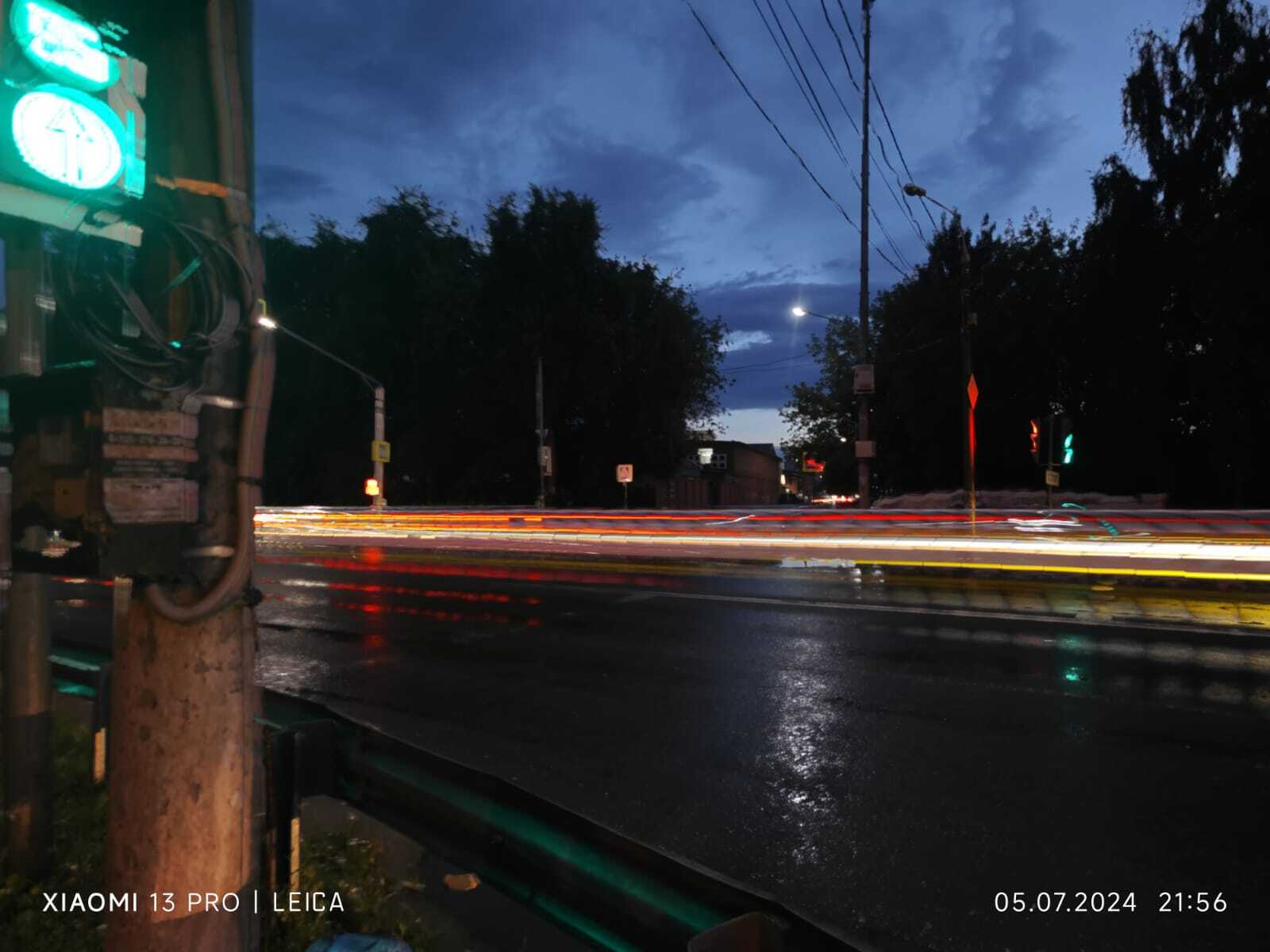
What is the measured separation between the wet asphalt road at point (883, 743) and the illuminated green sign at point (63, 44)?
3.88 metres

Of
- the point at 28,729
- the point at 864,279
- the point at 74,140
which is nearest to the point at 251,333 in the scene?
the point at 74,140

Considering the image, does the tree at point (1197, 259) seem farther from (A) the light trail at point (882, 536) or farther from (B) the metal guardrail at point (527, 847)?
(B) the metal guardrail at point (527, 847)

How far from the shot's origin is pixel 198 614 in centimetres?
206

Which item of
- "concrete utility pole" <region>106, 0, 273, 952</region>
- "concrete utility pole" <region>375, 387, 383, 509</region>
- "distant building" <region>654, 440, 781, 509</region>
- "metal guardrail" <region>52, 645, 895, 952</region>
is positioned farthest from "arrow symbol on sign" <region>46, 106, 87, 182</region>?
"distant building" <region>654, 440, 781, 509</region>

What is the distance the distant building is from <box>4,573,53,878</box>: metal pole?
36.1 meters

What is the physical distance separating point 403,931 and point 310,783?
0.68 metres

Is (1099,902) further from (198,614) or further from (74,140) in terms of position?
(74,140)

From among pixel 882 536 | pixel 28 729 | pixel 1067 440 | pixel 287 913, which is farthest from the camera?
pixel 882 536

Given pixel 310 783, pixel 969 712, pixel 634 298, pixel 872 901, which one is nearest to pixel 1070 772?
pixel 969 712

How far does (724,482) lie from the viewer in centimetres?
5722

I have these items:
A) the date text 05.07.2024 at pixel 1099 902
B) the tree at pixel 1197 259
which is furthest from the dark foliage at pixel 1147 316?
the date text 05.07.2024 at pixel 1099 902

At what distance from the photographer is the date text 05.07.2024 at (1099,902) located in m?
3.40

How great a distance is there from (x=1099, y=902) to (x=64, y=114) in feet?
15.5

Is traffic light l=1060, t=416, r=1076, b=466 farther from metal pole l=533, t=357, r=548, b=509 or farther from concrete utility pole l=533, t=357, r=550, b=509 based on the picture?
metal pole l=533, t=357, r=548, b=509
